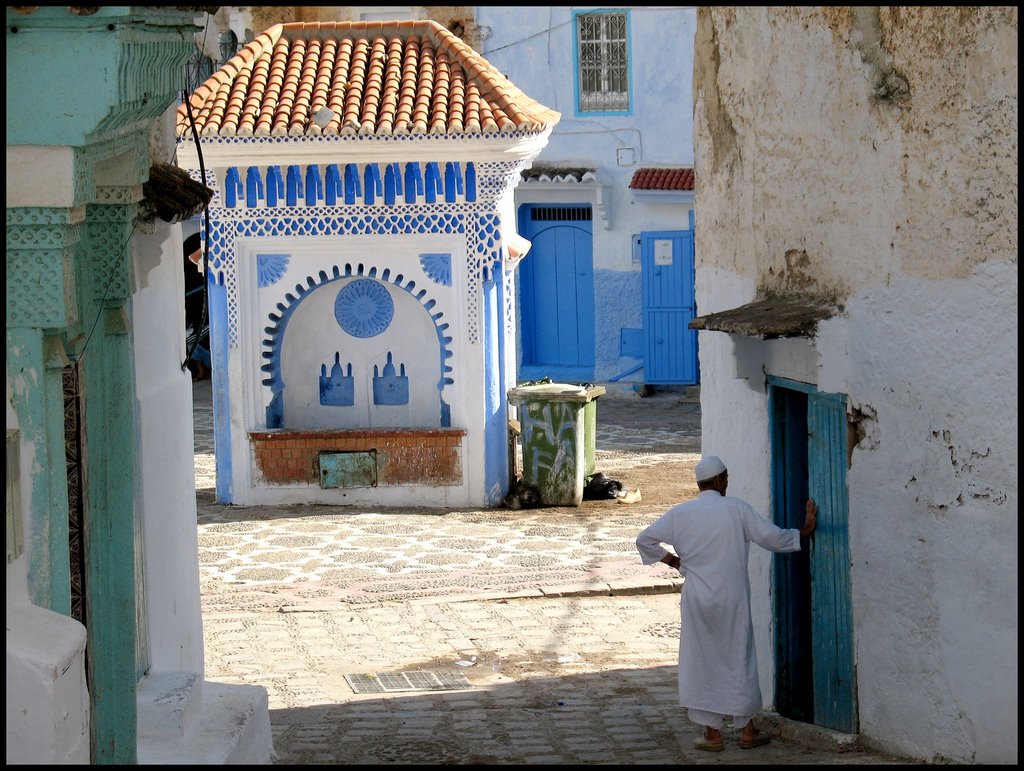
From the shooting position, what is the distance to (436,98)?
1459 cm

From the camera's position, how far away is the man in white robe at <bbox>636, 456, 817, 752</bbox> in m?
7.25

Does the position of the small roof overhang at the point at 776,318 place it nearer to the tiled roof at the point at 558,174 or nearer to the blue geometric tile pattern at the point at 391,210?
the blue geometric tile pattern at the point at 391,210

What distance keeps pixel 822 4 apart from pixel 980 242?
1.52m

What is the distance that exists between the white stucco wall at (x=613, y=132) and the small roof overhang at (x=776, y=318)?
1421 cm

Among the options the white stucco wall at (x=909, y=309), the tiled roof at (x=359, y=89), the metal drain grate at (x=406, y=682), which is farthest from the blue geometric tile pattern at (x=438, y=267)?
the white stucco wall at (x=909, y=309)

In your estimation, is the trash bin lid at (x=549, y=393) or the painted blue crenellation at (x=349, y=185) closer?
the painted blue crenellation at (x=349, y=185)

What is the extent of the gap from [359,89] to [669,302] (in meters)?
8.05

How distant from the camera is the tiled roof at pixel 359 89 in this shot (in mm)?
14109

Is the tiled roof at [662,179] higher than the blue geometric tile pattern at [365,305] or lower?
higher

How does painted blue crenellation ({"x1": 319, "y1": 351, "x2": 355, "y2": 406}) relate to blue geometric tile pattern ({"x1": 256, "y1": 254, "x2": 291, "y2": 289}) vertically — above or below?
below

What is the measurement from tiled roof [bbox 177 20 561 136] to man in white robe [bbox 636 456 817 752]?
7293mm

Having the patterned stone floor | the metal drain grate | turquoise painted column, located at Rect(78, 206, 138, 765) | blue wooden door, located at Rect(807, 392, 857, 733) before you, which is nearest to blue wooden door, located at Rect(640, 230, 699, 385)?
the patterned stone floor

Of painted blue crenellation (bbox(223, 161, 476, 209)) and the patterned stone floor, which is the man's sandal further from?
painted blue crenellation (bbox(223, 161, 476, 209))

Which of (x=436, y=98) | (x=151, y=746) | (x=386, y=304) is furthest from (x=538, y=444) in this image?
(x=151, y=746)
